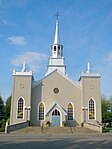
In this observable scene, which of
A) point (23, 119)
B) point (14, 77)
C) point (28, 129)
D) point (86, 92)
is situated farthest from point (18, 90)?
point (86, 92)

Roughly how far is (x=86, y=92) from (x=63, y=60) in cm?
982

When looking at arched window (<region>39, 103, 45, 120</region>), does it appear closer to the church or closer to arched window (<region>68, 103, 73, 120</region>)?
the church

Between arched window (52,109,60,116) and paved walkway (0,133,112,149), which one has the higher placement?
arched window (52,109,60,116)

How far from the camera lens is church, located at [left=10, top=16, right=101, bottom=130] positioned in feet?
115

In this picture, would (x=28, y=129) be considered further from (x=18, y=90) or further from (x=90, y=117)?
(x=90, y=117)

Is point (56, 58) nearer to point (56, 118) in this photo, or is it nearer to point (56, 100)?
point (56, 100)

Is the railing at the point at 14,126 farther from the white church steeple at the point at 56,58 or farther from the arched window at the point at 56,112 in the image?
the white church steeple at the point at 56,58

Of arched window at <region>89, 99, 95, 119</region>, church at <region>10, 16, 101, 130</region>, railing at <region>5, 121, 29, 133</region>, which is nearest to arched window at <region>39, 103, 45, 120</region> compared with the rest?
church at <region>10, 16, 101, 130</region>

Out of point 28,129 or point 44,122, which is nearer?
point 28,129

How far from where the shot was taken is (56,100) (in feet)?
120

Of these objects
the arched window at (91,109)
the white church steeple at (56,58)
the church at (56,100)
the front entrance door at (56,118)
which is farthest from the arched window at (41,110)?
the white church steeple at (56,58)

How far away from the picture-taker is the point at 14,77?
120 feet

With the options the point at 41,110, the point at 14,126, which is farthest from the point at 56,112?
the point at 14,126

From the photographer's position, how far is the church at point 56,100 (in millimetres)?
35156
